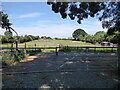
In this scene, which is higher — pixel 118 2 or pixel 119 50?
pixel 118 2

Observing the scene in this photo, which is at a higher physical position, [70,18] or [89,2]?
[89,2]

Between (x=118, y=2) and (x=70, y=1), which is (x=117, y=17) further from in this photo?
(x=70, y=1)

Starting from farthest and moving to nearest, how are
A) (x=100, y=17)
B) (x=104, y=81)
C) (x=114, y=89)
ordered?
1. (x=100, y=17)
2. (x=104, y=81)
3. (x=114, y=89)

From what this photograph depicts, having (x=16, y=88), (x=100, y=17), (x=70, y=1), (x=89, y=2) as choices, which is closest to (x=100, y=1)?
(x=89, y=2)

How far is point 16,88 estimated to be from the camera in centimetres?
308

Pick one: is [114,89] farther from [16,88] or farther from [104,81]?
[16,88]

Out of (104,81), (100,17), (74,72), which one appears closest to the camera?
(104,81)

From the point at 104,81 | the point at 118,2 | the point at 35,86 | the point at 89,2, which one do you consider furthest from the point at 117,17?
the point at 35,86

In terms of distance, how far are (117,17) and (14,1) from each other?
13.1 feet

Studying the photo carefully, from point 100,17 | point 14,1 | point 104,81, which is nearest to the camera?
point 104,81

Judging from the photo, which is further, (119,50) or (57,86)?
(119,50)

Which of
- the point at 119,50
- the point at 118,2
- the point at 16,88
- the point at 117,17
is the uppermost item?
the point at 118,2

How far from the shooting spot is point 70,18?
543 centimetres

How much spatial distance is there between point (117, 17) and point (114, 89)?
2683 millimetres
